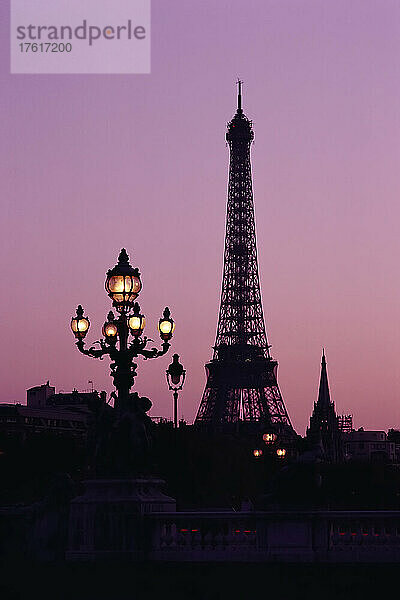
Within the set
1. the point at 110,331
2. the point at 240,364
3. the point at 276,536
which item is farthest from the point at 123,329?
the point at 240,364

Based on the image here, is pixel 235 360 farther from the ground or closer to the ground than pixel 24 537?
farther from the ground

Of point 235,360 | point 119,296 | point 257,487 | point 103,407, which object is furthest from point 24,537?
point 235,360

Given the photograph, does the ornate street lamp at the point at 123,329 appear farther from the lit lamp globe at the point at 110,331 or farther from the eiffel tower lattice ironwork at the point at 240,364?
the eiffel tower lattice ironwork at the point at 240,364

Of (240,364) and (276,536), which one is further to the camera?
(240,364)

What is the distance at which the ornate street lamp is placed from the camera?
3170 centimetres

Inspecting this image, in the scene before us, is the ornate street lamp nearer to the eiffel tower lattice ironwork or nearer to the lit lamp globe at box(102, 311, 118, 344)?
the lit lamp globe at box(102, 311, 118, 344)

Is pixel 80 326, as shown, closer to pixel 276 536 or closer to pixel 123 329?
pixel 123 329

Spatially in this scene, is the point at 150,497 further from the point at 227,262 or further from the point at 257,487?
the point at 227,262

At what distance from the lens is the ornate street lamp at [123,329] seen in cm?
3170

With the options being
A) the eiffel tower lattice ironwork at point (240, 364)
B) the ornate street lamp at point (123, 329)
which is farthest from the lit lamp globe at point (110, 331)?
the eiffel tower lattice ironwork at point (240, 364)

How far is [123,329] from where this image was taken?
32.2 m

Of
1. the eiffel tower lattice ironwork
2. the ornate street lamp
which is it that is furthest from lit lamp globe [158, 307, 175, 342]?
the eiffel tower lattice ironwork

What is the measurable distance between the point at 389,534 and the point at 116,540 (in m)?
6.23

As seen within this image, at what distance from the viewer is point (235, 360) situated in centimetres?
18175
